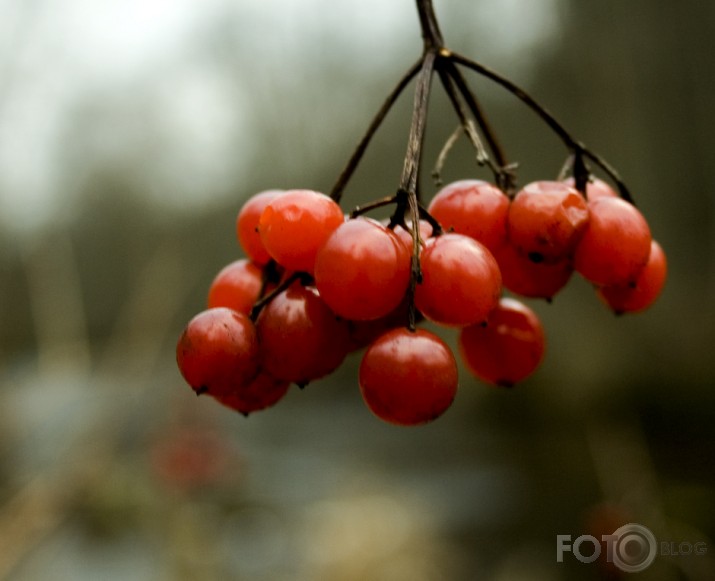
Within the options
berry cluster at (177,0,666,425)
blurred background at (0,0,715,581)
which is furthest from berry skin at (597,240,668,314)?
blurred background at (0,0,715,581)

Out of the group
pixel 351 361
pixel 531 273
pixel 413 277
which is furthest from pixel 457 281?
pixel 351 361

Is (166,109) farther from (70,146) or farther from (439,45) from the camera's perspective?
(439,45)

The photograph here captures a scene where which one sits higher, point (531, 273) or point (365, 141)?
point (365, 141)

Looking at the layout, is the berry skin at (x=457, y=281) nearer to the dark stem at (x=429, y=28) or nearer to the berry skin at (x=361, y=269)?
Result: the berry skin at (x=361, y=269)

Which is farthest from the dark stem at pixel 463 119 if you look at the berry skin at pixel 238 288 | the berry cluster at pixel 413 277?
the berry skin at pixel 238 288

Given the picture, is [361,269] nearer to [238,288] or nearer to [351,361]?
[238,288]

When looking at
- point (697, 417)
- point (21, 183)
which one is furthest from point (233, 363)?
point (697, 417)

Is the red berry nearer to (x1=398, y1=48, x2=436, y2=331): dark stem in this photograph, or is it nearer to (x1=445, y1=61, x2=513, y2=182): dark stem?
(x1=445, y1=61, x2=513, y2=182): dark stem
